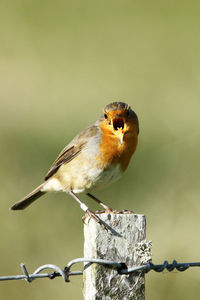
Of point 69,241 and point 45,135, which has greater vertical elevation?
point 45,135

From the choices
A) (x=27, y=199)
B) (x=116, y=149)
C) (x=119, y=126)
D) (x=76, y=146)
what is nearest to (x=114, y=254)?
(x=116, y=149)

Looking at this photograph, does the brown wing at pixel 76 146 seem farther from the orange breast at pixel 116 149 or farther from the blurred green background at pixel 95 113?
the blurred green background at pixel 95 113

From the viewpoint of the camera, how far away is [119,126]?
203 inches

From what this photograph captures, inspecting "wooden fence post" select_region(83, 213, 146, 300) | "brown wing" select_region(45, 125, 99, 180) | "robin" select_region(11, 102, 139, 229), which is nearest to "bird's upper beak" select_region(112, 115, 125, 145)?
"robin" select_region(11, 102, 139, 229)

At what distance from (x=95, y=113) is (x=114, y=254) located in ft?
21.9

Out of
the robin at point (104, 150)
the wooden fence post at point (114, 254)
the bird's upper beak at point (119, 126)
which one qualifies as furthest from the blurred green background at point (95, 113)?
the wooden fence post at point (114, 254)

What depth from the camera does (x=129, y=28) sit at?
1338 centimetres

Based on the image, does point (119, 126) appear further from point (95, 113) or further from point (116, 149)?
point (95, 113)

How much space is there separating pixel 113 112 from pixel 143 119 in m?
4.47

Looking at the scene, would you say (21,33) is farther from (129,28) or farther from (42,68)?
(129,28)

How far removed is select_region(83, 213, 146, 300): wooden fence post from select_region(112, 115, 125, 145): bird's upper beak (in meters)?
1.74

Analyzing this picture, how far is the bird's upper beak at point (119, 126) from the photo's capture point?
197 inches

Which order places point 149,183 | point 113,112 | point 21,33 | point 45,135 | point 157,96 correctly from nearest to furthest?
1. point 113,112
2. point 149,183
3. point 45,135
4. point 157,96
5. point 21,33

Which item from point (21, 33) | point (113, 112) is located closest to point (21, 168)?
point (113, 112)
